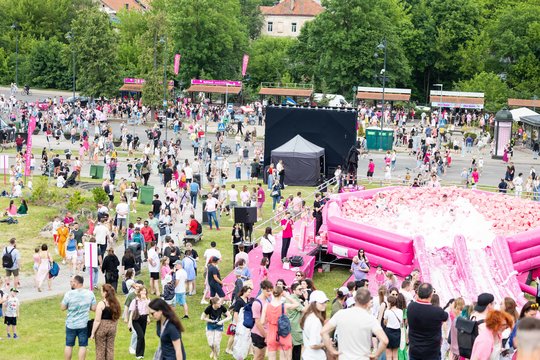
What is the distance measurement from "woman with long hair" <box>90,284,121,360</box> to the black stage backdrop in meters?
27.7

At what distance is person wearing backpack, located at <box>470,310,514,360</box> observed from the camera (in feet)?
39.5

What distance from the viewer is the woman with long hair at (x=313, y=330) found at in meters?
13.4

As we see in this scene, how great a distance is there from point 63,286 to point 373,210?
8289 millimetres

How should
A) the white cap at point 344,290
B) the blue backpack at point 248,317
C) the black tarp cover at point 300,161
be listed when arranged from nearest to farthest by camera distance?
the blue backpack at point 248,317 → the white cap at point 344,290 → the black tarp cover at point 300,161

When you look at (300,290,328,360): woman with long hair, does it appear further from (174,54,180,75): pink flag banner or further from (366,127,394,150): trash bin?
(174,54,180,75): pink flag banner

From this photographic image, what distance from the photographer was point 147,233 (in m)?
26.2

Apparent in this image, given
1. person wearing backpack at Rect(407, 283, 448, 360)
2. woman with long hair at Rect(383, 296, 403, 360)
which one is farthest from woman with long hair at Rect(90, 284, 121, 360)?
person wearing backpack at Rect(407, 283, 448, 360)

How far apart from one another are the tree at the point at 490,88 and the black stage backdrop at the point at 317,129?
116 ft

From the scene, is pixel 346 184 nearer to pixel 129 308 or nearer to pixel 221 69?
pixel 129 308

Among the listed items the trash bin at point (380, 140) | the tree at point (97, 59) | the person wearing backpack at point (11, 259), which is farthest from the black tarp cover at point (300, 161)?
the tree at point (97, 59)

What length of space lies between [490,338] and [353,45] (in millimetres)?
70213

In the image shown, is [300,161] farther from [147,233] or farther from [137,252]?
[137,252]

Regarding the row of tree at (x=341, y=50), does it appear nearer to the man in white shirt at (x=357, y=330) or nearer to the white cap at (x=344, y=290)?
the white cap at (x=344, y=290)

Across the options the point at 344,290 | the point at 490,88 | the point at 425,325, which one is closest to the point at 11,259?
the point at 344,290
